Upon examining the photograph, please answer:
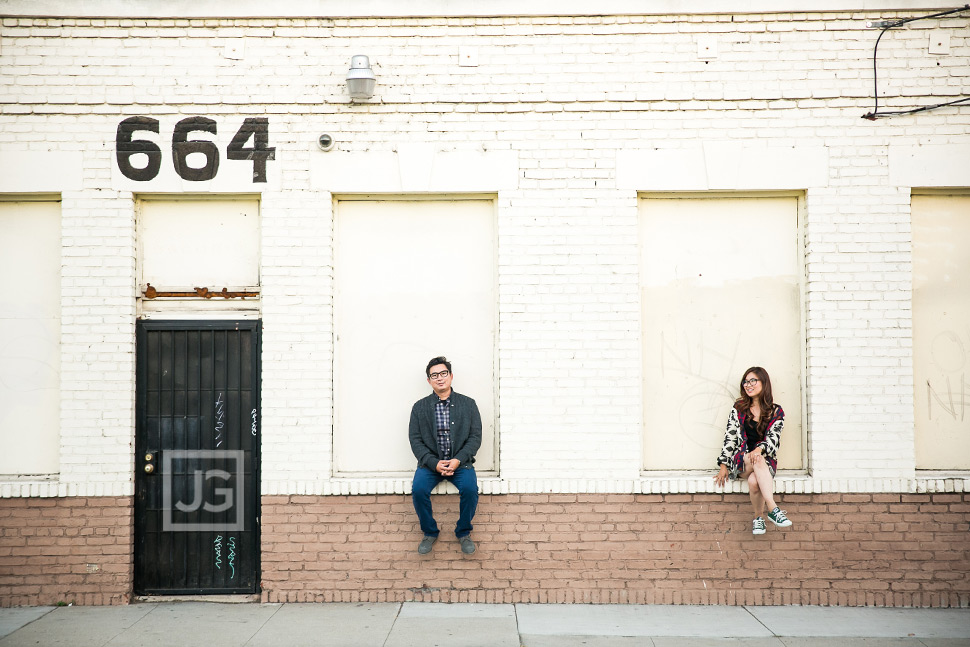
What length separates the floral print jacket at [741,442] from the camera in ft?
21.0

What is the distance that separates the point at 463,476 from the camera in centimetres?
630

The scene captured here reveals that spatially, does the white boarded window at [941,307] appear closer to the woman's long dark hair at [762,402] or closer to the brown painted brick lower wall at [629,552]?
the brown painted brick lower wall at [629,552]

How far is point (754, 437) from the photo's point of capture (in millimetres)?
6480

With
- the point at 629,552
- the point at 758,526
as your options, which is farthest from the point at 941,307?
the point at 629,552

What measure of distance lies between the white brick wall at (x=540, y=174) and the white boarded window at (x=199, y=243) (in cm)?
20

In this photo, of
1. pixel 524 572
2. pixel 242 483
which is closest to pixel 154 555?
pixel 242 483

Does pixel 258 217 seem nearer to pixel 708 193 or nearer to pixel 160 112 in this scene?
pixel 160 112

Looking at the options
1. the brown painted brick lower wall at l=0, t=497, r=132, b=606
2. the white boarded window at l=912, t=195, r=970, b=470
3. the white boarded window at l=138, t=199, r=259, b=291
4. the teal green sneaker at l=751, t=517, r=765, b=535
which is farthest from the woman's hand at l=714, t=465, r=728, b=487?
the brown painted brick lower wall at l=0, t=497, r=132, b=606

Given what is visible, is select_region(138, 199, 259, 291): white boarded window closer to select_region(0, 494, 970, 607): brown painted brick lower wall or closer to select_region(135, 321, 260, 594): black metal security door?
select_region(135, 321, 260, 594): black metal security door

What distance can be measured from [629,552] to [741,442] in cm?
131

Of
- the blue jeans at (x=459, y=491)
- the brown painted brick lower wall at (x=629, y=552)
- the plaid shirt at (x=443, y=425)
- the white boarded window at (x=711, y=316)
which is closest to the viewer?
the blue jeans at (x=459, y=491)

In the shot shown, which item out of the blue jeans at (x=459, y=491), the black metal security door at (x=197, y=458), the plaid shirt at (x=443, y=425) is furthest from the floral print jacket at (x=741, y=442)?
the black metal security door at (x=197, y=458)

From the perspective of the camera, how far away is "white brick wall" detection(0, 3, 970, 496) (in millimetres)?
6512

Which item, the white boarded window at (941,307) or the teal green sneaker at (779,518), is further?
the white boarded window at (941,307)
